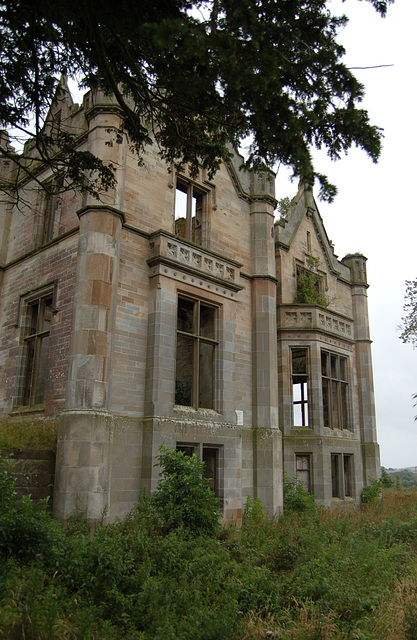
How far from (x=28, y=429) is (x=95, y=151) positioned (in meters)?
6.45

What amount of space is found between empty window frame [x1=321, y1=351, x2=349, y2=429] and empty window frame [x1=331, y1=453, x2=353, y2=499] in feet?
3.60

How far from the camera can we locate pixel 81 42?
6254 mm

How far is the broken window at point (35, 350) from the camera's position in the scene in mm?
13477

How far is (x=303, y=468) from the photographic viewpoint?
17.4 metres

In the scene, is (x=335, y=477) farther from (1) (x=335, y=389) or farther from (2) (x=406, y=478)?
(2) (x=406, y=478)

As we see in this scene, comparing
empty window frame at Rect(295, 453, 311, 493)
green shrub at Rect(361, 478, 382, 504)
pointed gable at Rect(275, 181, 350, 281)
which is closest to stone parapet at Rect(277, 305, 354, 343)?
pointed gable at Rect(275, 181, 350, 281)

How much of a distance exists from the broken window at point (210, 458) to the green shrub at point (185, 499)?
2.14m

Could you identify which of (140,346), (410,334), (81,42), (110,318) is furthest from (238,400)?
(81,42)

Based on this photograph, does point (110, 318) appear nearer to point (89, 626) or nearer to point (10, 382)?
point (10, 382)

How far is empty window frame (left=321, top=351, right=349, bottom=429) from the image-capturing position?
18.9 metres

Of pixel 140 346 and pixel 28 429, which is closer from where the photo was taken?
pixel 28 429

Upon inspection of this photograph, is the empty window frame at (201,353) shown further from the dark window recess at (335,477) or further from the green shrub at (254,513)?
the dark window recess at (335,477)

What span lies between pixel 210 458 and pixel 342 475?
22.2 ft

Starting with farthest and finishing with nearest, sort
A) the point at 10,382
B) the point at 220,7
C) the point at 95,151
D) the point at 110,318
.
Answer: the point at 10,382, the point at 95,151, the point at 110,318, the point at 220,7
